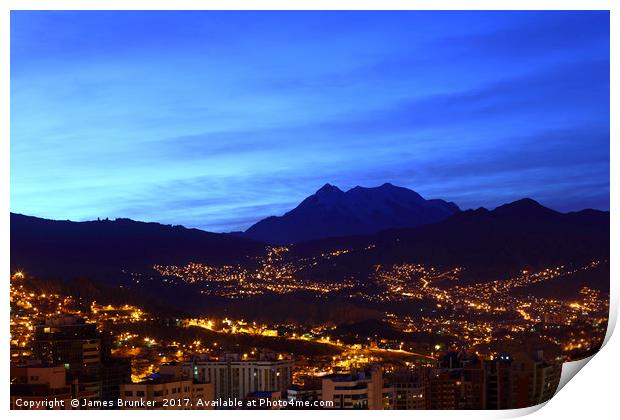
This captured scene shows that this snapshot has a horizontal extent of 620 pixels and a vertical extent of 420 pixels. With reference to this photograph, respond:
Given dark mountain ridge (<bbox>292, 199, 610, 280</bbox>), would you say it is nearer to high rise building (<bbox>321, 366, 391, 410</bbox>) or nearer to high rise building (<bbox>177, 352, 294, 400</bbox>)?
high rise building (<bbox>177, 352, 294, 400</bbox>)

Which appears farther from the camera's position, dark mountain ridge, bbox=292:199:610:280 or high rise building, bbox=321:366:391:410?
dark mountain ridge, bbox=292:199:610:280

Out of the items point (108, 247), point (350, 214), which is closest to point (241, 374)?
point (108, 247)

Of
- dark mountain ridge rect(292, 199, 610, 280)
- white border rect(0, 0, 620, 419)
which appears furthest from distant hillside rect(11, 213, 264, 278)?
white border rect(0, 0, 620, 419)

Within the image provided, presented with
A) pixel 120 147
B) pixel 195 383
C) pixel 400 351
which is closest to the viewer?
pixel 195 383
